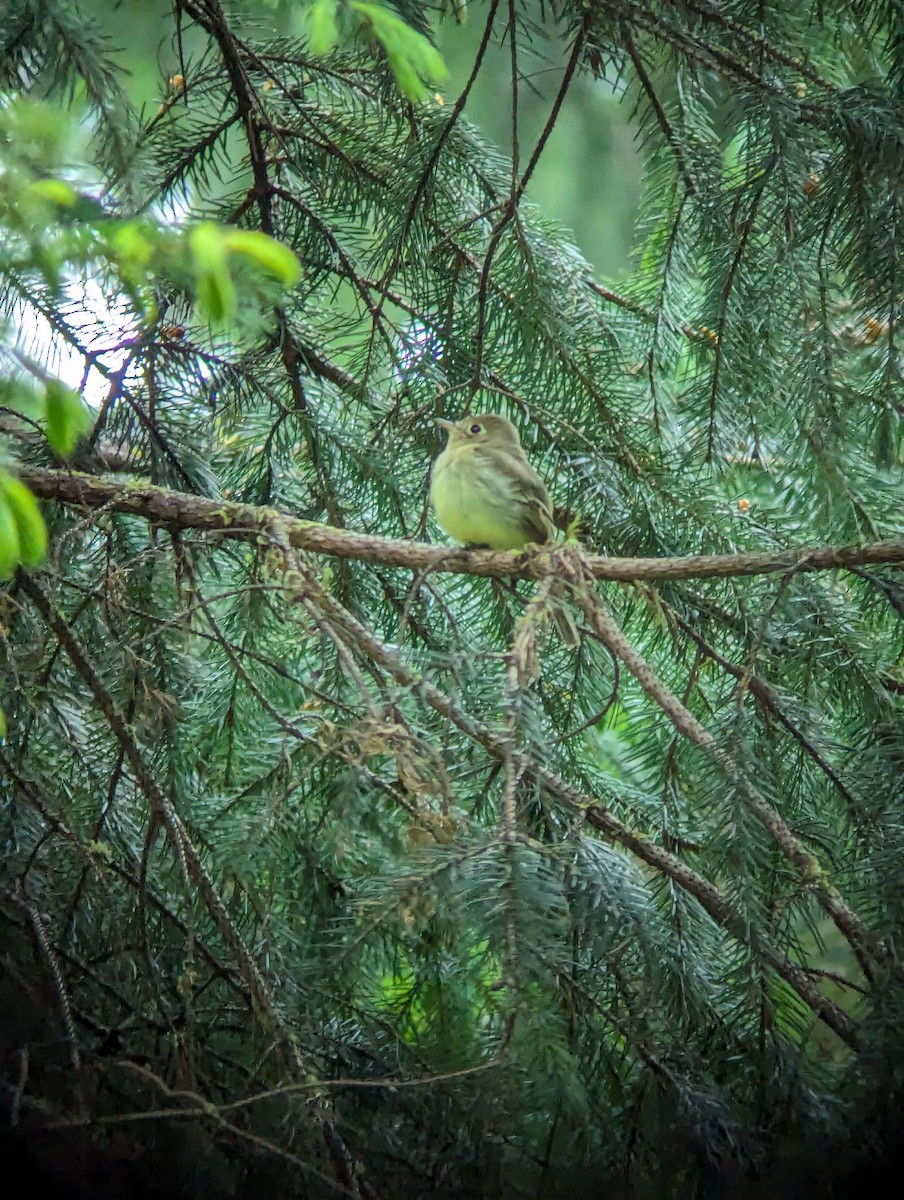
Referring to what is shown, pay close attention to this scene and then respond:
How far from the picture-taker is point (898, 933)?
1467 mm

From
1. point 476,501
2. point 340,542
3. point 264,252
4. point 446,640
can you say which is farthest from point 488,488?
point 264,252

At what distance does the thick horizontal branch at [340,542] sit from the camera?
5.98ft

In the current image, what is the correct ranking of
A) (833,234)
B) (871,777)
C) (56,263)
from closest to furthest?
(56,263), (871,777), (833,234)

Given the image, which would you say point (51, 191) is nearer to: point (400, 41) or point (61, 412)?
point (61, 412)

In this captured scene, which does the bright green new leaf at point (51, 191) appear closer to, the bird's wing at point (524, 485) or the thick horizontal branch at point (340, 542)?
the thick horizontal branch at point (340, 542)

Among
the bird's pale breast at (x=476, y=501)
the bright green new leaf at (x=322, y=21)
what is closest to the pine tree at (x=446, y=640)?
the bright green new leaf at (x=322, y=21)

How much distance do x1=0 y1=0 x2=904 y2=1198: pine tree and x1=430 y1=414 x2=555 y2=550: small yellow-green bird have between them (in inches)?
2.6

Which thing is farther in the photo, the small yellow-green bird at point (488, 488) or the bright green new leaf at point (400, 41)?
the small yellow-green bird at point (488, 488)

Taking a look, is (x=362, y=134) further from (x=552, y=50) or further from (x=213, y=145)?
(x=552, y=50)

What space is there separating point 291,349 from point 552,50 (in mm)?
3224

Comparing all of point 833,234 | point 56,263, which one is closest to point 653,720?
point 833,234

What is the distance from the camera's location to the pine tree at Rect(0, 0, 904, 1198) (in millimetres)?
1438

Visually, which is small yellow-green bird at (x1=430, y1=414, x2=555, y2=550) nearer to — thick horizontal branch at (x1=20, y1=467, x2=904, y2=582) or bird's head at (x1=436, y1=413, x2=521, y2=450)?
bird's head at (x1=436, y1=413, x2=521, y2=450)

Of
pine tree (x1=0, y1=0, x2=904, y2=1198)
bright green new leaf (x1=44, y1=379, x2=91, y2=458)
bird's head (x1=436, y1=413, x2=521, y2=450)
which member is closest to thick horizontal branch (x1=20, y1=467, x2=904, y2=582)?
pine tree (x1=0, y1=0, x2=904, y2=1198)
